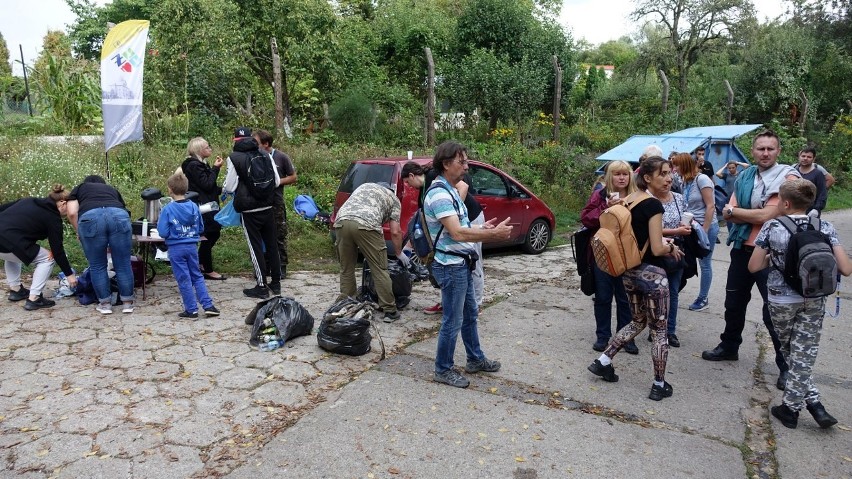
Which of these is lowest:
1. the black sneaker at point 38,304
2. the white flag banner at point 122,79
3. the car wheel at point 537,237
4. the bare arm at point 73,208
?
the black sneaker at point 38,304

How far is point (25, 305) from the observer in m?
6.23

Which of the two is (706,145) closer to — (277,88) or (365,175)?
(365,175)

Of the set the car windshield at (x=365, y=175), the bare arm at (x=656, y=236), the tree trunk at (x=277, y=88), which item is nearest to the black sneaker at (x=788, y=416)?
the bare arm at (x=656, y=236)

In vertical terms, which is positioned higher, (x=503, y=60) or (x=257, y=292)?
(x=503, y=60)

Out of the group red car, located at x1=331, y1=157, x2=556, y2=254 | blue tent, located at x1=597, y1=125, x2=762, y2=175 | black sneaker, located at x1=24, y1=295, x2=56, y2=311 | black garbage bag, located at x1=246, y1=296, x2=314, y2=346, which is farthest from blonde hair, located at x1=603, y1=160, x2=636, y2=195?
blue tent, located at x1=597, y1=125, x2=762, y2=175

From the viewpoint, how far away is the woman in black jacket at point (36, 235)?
6.04 m

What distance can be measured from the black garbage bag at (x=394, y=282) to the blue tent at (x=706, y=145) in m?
7.32

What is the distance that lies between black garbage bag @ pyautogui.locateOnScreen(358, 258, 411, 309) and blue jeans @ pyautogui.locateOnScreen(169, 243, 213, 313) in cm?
155

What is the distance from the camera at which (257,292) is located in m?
6.86

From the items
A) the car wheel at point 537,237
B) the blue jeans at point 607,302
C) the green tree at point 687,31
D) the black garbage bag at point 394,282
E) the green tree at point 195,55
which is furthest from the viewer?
the green tree at point 687,31

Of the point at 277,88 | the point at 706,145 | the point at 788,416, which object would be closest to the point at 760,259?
the point at 788,416

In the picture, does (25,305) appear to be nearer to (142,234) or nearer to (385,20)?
(142,234)

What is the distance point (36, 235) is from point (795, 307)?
664cm

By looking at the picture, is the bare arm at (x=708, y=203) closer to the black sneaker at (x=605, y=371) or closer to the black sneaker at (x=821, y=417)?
the black sneaker at (x=605, y=371)
